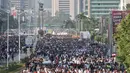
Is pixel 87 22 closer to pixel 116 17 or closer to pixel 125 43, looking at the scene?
pixel 116 17

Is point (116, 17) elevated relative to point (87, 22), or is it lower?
elevated

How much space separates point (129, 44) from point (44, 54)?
2845 cm

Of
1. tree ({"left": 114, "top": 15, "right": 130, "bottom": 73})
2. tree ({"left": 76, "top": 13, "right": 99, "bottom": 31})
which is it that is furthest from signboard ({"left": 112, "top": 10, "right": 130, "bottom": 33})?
tree ({"left": 76, "top": 13, "right": 99, "bottom": 31})

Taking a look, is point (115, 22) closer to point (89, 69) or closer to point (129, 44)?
point (89, 69)

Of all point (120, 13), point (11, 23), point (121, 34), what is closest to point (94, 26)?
point (11, 23)

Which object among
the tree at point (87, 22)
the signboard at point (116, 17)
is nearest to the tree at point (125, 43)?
the signboard at point (116, 17)

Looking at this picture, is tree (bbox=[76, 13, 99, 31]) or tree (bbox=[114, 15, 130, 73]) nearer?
tree (bbox=[114, 15, 130, 73])

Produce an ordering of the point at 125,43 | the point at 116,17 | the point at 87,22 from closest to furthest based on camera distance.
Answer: the point at 125,43
the point at 116,17
the point at 87,22

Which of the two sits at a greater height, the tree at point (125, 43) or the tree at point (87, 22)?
the tree at point (125, 43)

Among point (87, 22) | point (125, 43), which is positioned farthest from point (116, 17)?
point (87, 22)

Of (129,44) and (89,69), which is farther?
(89,69)

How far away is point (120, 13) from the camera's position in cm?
5909

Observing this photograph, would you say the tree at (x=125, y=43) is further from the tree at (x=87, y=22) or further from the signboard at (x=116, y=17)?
the tree at (x=87, y=22)

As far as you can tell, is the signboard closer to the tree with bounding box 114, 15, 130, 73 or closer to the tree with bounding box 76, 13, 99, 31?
the tree with bounding box 114, 15, 130, 73
